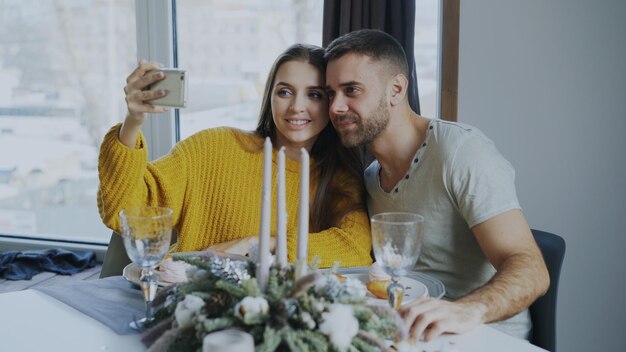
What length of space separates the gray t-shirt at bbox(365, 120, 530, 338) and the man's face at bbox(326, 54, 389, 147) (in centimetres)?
16

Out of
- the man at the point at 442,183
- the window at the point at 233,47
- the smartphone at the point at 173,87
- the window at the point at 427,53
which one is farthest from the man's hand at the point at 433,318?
the window at the point at 233,47

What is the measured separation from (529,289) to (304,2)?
1997 millimetres

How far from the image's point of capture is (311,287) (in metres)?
0.96

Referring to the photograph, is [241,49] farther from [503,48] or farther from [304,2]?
[503,48]

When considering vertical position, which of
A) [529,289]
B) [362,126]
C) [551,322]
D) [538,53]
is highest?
[538,53]

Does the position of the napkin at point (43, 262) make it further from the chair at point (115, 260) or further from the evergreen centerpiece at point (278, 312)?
the evergreen centerpiece at point (278, 312)

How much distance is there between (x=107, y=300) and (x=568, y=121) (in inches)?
68.8

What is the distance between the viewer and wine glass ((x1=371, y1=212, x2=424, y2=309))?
112 centimetres

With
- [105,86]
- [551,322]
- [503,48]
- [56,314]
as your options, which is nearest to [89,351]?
[56,314]

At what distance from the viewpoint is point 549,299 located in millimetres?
1675

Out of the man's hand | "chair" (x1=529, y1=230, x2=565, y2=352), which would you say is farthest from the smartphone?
"chair" (x1=529, y1=230, x2=565, y2=352)

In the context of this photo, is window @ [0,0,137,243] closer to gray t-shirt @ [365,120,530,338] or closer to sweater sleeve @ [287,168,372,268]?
sweater sleeve @ [287,168,372,268]

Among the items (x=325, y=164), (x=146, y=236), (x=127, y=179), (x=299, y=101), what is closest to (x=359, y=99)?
(x=299, y=101)

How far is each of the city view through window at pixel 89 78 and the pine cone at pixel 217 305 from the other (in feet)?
6.88
